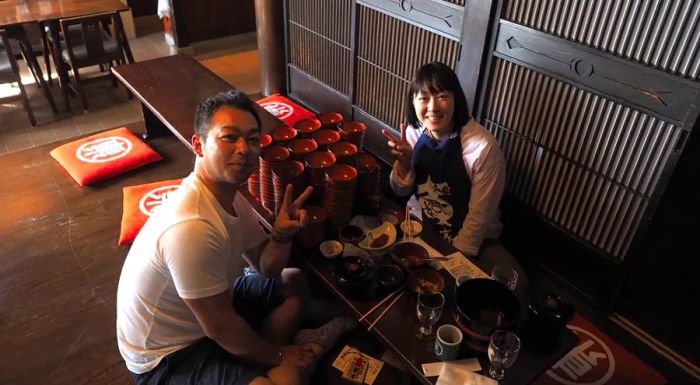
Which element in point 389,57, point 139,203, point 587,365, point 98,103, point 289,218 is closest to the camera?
point 289,218

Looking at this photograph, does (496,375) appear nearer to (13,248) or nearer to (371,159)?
(371,159)

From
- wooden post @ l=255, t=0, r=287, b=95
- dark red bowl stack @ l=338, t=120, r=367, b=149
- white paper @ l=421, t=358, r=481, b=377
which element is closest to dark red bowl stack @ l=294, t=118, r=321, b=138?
dark red bowl stack @ l=338, t=120, r=367, b=149

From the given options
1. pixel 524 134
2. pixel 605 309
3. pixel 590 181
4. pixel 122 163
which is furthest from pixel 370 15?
pixel 605 309

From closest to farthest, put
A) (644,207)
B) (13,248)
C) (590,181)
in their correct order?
(644,207) < (590,181) < (13,248)

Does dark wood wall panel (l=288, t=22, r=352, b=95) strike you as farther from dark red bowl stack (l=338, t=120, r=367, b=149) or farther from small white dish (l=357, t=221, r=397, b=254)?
small white dish (l=357, t=221, r=397, b=254)

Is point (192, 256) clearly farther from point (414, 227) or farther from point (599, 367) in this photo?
point (599, 367)

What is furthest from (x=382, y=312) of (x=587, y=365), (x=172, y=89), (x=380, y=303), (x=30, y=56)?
(x=30, y=56)

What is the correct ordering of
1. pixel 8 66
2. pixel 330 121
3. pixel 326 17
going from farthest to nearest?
1. pixel 8 66
2. pixel 326 17
3. pixel 330 121

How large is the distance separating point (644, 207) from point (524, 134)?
0.73 metres

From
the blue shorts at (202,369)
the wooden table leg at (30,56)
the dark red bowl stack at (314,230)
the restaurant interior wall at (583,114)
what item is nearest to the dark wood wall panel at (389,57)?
the restaurant interior wall at (583,114)

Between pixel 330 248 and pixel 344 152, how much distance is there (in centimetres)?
46

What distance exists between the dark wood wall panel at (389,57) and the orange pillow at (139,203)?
163 cm

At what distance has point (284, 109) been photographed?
4730 millimetres

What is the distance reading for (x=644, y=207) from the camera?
→ 238cm
